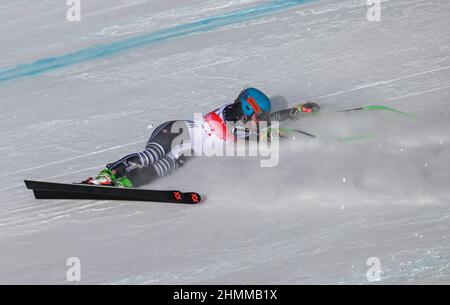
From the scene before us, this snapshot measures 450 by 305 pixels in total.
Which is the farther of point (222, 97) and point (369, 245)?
point (222, 97)

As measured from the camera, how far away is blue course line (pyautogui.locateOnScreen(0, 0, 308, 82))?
1166cm

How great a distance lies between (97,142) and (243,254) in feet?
11.1

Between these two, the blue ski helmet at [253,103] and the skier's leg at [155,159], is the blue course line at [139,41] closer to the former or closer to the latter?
the skier's leg at [155,159]

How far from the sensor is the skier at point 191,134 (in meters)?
7.43

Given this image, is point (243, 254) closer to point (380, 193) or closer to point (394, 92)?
point (380, 193)

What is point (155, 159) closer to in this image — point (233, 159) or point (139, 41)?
point (233, 159)

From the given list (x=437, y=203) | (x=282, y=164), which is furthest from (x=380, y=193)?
(x=282, y=164)

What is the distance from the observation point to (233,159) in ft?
25.5

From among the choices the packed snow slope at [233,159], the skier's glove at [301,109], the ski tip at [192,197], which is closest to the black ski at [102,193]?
the ski tip at [192,197]

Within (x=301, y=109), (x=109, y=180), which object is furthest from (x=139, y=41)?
(x=109, y=180)

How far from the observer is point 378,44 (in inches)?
406

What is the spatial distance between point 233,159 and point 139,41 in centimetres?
484
